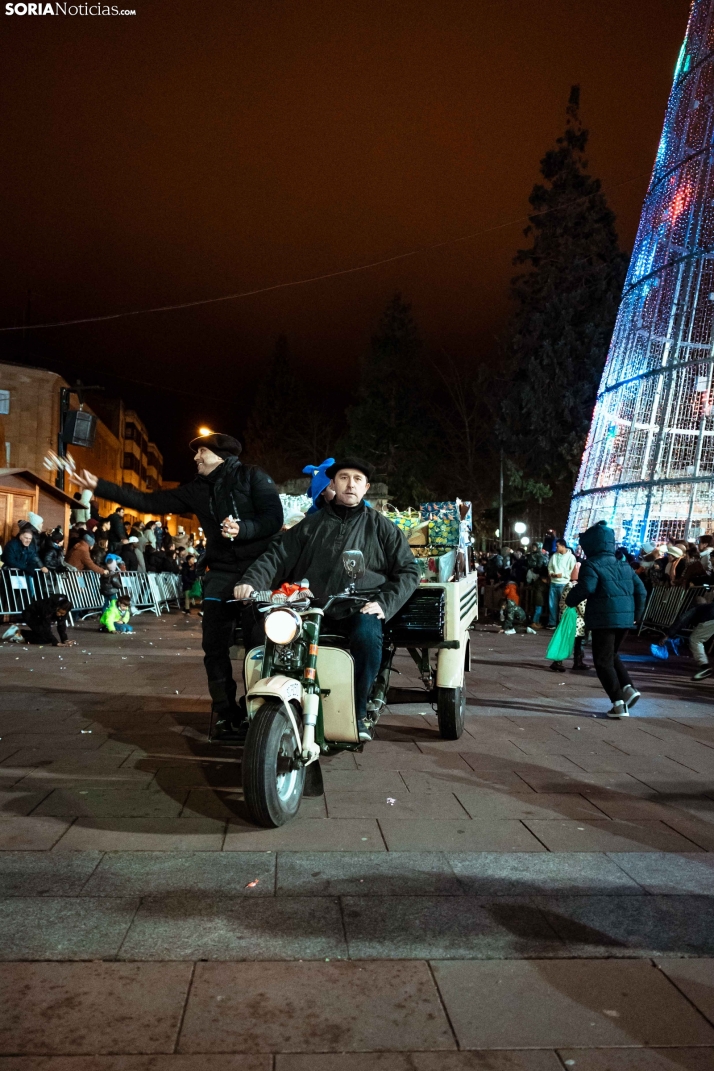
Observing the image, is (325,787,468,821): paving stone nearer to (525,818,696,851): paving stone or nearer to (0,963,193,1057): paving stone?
(525,818,696,851): paving stone

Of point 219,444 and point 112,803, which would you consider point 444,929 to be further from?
point 219,444

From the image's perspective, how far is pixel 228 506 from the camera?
20.7 ft

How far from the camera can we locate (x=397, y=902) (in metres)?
3.53

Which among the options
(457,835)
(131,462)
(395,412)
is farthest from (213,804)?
(131,462)

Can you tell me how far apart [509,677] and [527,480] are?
106 ft

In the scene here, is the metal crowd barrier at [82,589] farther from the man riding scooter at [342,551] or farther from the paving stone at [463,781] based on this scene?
the paving stone at [463,781]

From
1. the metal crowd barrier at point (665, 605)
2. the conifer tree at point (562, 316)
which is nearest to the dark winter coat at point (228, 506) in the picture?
the metal crowd barrier at point (665, 605)

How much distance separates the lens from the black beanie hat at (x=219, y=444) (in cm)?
627

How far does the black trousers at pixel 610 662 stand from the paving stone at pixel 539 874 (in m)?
4.06

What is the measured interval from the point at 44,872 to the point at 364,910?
136 cm

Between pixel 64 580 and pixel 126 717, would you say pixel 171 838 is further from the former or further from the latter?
pixel 64 580

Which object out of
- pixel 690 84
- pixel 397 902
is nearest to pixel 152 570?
pixel 690 84

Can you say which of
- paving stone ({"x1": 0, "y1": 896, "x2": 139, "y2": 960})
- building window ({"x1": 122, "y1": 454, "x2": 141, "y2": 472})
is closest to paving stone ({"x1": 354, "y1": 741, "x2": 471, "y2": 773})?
paving stone ({"x1": 0, "y1": 896, "x2": 139, "y2": 960})

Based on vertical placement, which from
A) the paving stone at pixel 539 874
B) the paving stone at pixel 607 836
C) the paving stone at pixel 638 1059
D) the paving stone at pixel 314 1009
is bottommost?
the paving stone at pixel 607 836
